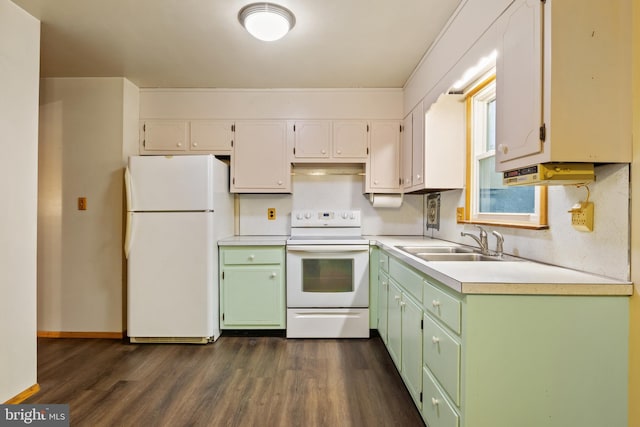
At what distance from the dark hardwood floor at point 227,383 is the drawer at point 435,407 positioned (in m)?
0.23

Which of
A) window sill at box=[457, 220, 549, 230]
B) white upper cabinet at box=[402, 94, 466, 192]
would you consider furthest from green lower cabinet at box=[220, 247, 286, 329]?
window sill at box=[457, 220, 549, 230]

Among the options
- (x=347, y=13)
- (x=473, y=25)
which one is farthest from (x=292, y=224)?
(x=473, y=25)

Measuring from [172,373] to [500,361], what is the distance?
2091 mm

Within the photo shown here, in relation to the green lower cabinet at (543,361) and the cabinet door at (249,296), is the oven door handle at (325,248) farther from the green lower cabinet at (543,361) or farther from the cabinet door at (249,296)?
the green lower cabinet at (543,361)

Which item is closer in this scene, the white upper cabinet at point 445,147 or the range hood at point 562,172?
the range hood at point 562,172

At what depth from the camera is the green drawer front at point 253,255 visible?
2.86 meters

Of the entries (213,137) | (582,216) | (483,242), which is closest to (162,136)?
(213,137)

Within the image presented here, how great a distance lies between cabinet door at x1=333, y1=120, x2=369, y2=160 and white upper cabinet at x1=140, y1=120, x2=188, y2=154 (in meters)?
1.48

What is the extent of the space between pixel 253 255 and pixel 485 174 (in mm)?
1979

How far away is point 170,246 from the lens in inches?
106

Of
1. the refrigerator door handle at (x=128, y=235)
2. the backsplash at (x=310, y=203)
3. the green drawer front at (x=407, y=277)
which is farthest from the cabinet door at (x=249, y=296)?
the green drawer front at (x=407, y=277)

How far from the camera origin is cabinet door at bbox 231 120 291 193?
3129mm

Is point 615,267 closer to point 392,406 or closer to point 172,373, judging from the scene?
point 392,406

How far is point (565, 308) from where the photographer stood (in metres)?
1.17
